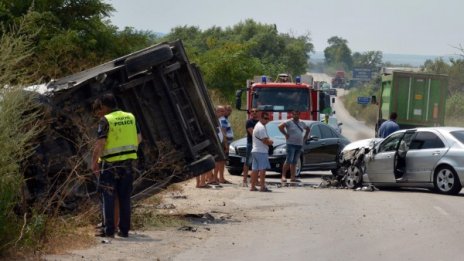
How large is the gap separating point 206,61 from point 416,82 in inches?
627

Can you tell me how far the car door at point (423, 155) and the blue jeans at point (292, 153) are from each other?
9.89ft

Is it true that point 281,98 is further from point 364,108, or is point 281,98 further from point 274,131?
point 364,108

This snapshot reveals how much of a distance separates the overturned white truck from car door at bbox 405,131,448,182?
632 cm

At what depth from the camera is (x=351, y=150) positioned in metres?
22.8

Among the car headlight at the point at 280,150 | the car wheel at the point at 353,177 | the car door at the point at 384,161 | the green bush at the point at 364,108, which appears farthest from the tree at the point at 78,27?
the green bush at the point at 364,108

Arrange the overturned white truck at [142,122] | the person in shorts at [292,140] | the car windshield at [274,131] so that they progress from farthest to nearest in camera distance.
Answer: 1. the car windshield at [274,131]
2. the person in shorts at [292,140]
3. the overturned white truck at [142,122]

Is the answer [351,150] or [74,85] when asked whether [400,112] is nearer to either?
[351,150]

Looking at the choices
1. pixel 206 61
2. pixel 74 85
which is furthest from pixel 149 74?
pixel 206 61

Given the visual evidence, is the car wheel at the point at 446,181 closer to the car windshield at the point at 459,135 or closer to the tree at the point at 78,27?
the car windshield at the point at 459,135

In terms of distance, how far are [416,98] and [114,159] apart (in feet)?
72.4

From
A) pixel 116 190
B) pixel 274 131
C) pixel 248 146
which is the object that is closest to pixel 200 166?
pixel 116 190

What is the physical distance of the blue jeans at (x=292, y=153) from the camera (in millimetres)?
22984

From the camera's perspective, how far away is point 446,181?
20.0 m

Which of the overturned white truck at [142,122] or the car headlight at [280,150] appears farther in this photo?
the car headlight at [280,150]
